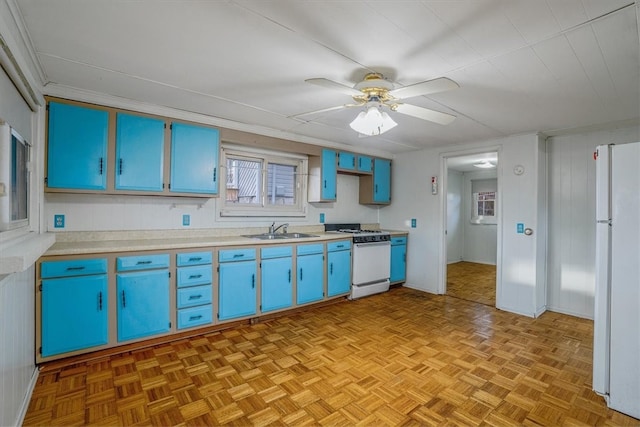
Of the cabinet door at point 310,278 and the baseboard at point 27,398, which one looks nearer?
the baseboard at point 27,398

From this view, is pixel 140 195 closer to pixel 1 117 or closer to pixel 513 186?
pixel 1 117

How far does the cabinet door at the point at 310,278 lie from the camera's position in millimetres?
3549

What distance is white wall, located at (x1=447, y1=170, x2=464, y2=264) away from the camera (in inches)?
267

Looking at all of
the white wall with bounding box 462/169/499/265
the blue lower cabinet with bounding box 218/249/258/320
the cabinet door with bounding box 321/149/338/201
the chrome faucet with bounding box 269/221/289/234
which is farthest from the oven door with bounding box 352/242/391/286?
the white wall with bounding box 462/169/499/265

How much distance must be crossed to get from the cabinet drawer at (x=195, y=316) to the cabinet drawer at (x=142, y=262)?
0.47m

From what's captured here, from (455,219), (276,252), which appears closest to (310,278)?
(276,252)

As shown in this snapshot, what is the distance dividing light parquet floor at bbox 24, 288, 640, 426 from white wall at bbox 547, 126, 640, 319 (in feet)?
1.64

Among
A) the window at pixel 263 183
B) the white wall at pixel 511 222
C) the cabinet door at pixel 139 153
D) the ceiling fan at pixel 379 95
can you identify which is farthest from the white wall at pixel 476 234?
the cabinet door at pixel 139 153

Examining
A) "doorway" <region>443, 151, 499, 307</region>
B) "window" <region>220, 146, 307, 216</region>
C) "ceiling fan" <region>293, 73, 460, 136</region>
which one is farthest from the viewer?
"doorway" <region>443, 151, 499, 307</region>

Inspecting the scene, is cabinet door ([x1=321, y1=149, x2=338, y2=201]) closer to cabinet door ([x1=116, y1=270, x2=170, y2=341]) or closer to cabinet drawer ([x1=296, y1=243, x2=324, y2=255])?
cabinet drawer ([x1=296, y1=243, x2=324, y2=255])

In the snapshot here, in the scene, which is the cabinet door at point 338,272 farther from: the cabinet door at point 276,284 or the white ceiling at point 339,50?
the white ceiling at point 339,50

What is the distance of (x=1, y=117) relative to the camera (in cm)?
150

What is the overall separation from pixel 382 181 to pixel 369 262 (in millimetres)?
1388

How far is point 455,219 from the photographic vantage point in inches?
275
